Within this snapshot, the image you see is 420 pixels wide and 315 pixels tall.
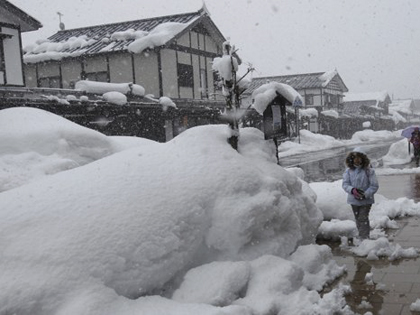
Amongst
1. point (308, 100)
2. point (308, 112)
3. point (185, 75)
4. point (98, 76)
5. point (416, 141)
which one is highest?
point (98, 76)

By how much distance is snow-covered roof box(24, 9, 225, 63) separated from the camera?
841 inches

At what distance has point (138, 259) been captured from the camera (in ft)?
12.1

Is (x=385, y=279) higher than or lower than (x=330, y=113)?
lower

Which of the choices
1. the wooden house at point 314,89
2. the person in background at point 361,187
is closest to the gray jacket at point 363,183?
the person in background at point 361,187

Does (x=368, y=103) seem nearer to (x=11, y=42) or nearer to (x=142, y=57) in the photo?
(x=142, y=57)

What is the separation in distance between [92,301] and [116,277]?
31cm

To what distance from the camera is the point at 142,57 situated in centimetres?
2184

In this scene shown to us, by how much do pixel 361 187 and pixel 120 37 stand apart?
18814 mm

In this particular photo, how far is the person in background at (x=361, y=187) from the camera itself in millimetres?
6188

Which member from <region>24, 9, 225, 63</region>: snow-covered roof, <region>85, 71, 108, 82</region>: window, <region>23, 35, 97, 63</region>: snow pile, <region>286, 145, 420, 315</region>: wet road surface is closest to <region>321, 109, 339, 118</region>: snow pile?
<region>24, 9, 225, 63</region>: snow-covered roof

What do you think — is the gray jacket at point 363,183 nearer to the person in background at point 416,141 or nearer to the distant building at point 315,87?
the person in background at point 416,141

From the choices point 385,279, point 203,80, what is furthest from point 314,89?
point 385,279

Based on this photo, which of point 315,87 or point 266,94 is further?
point 315,87

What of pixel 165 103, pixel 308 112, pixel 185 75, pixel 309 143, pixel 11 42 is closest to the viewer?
pixel 11 42
